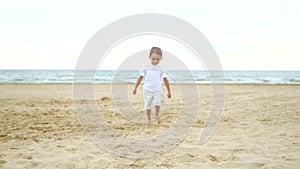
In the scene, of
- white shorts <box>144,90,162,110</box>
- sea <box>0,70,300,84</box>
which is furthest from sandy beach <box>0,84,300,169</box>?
sea <box>0,70,300,84</box>

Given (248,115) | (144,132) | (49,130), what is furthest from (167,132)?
(248,115)

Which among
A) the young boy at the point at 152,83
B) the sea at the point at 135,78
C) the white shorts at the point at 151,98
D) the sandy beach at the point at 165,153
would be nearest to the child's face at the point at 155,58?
the young boy at the point at 152,83

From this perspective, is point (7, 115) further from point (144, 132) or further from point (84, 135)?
point (144, 132)

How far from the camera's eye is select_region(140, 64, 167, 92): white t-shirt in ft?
19.4

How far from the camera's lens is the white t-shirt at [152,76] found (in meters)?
5.90

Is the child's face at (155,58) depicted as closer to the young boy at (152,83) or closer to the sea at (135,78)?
the young boy at (152,83)

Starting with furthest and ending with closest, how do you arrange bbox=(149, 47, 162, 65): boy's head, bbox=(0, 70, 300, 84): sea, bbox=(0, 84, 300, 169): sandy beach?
bbox=(0, 70, 300, 84): sea
bbox=(149, 47, 162, 65): boy's head
bbox=(0, 84, 300, 169): sandy beach

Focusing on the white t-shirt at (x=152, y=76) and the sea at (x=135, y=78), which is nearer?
the white t-shirt at (x=152, y=76)

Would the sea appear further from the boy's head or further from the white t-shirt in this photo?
the boy's head

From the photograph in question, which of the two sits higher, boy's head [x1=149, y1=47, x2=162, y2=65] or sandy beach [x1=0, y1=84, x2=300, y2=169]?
boy's head [x1=149, y1=47, x2=162, y2=65]

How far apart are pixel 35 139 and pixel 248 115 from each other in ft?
16.1

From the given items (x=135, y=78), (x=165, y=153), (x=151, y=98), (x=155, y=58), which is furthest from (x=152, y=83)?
(x=135, y=78)

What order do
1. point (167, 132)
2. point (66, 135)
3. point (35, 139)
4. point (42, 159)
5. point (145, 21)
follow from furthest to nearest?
point (145, 21) < point (167, 132) < point (66, 135) < point (35, 139) < point (42, 159)

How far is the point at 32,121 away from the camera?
18.8 feet
